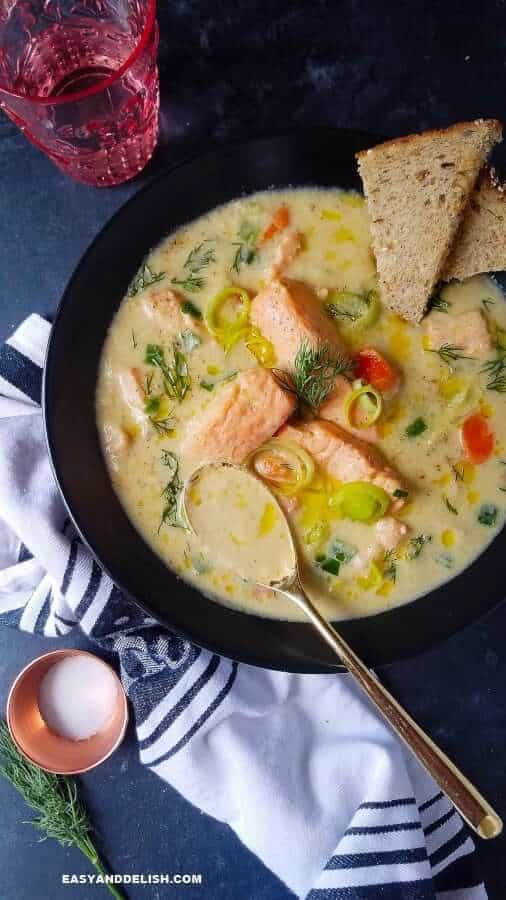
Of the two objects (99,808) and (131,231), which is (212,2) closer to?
(131,231)

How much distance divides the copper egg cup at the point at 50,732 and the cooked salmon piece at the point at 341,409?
133cm

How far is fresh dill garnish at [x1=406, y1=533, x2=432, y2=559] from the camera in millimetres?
3258

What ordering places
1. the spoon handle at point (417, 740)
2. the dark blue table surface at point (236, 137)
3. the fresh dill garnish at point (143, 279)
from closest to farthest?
the spoon handle at point (417, 740) → the fresh dill garnish at point (143, 279) → the dark blue table surface at point (236, 137)

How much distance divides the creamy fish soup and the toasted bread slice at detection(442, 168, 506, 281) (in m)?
0.13

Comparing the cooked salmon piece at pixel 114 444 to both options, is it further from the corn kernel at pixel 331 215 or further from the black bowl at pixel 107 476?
the corn kernel at pixel 331 215

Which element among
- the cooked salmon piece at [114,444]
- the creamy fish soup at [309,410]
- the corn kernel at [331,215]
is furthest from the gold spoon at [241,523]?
the corn kernel at [331,215]

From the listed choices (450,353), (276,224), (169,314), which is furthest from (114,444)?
(450,353)

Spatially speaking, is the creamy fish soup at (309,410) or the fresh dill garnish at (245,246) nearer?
the creamy fish soup at (309,410)

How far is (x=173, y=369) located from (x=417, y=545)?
1164mm

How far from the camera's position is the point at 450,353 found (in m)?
3.29

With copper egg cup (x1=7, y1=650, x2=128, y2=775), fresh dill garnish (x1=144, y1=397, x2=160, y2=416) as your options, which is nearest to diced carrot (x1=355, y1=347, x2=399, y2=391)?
fresh dill garnish (x1=144, y1=397, x2=160, y2=416)

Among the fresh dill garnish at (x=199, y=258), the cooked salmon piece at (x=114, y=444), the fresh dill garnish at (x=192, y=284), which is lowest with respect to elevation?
the cooked salmon piece at (x=114, y=444)

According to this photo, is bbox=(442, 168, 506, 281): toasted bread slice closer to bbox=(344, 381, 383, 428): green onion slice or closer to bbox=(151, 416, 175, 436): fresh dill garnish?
bbox=(344, 381, 383, 428): green onion slice

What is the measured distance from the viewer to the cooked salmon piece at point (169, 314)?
10.7ft
